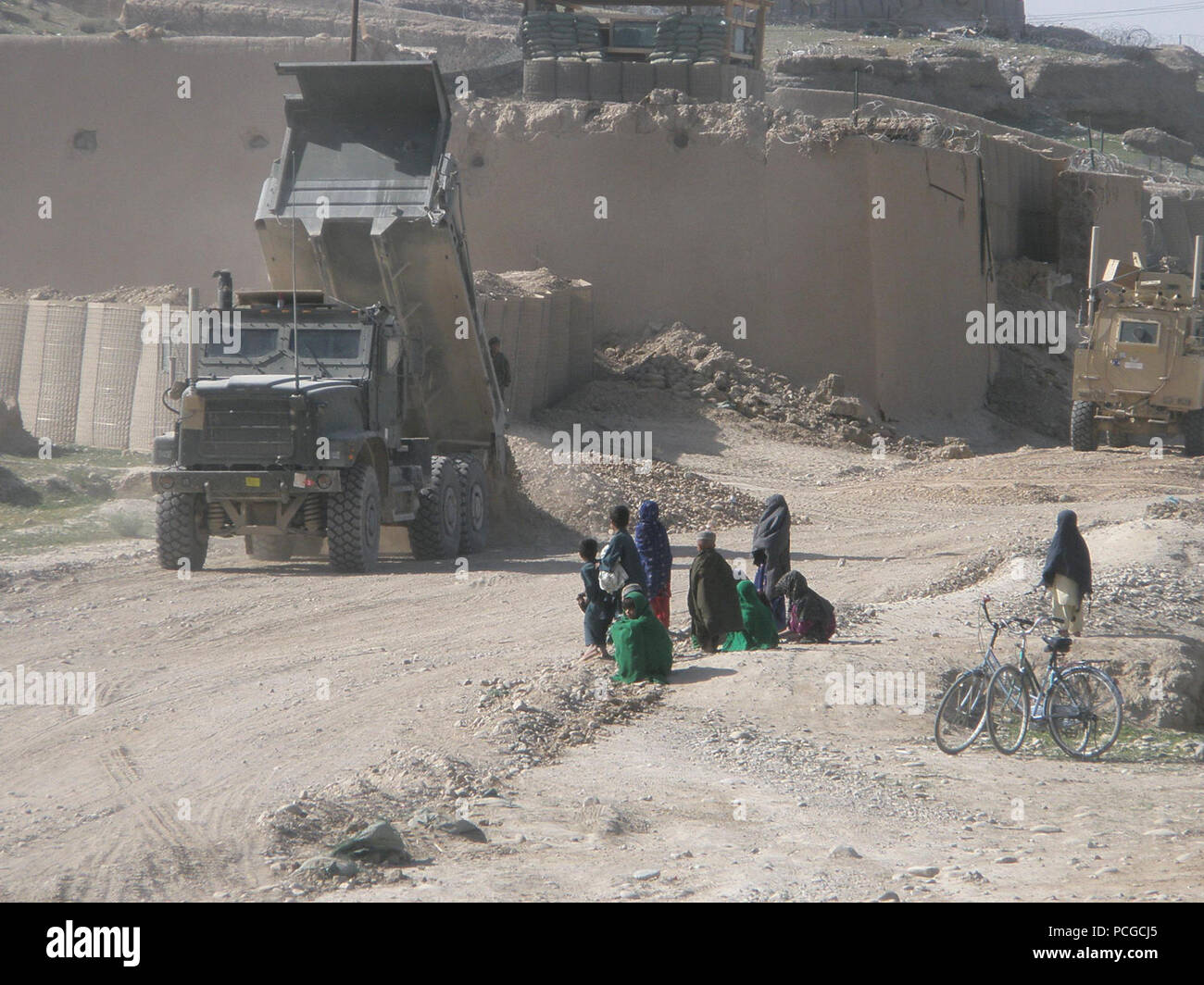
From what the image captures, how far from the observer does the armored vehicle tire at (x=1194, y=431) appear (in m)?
22.5

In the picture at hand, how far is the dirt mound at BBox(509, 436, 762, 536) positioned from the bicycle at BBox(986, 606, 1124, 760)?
308 inches

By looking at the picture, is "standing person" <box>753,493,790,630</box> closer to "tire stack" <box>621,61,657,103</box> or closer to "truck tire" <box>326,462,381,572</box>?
"truck tire" <box>326,462,381,572</box>

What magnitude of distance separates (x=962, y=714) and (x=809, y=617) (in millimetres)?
2080

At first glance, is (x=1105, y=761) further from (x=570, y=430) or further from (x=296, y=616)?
(x=570, y=430)

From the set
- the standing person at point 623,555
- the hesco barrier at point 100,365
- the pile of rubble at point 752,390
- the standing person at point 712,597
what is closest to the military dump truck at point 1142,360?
the pile of rubble at point 752,390

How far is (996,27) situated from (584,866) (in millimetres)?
66763

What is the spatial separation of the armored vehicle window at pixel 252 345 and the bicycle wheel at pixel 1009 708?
752cm

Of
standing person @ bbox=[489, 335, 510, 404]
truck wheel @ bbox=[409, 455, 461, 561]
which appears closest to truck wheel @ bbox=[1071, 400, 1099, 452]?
standing person @ bbox=[489, 335, 510, 404]

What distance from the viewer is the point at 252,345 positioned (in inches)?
528

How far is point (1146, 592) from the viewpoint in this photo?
12125 millimetres

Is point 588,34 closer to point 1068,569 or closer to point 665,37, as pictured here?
point 665,37

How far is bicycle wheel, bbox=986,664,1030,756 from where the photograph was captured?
336 inches

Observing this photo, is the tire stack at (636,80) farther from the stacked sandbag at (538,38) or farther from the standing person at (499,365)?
the standing person at (499,365)

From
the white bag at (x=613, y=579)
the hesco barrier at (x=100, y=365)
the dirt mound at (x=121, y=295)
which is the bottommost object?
the white bag at (x=613, y=579)
